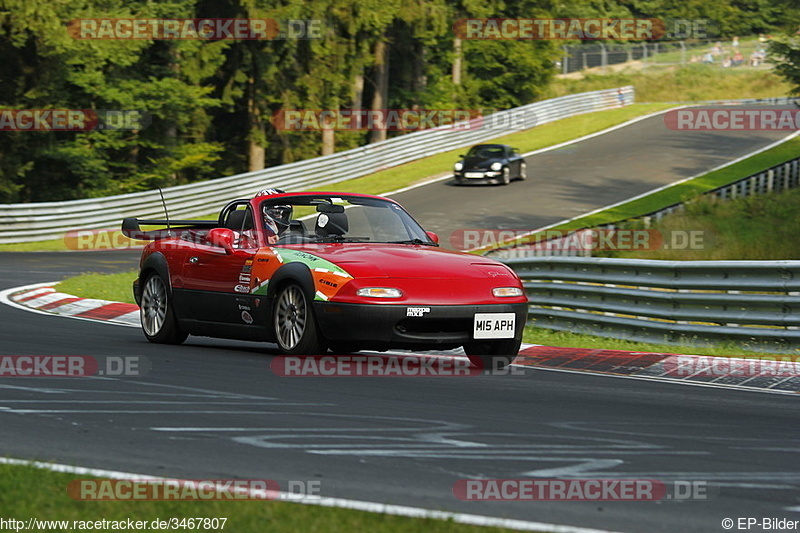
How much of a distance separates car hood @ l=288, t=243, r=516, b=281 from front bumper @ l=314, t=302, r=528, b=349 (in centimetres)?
33

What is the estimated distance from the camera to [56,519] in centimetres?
506

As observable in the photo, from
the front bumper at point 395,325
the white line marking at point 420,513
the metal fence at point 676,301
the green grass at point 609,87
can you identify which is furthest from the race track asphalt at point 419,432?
the green grass at point 609,87

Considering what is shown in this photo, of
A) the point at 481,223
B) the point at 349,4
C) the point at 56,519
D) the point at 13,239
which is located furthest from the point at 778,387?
the point at 349,4

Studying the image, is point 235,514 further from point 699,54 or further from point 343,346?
point 699,54

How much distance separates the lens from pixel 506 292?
10586 millimetres

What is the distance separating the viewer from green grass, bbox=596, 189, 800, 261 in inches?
792

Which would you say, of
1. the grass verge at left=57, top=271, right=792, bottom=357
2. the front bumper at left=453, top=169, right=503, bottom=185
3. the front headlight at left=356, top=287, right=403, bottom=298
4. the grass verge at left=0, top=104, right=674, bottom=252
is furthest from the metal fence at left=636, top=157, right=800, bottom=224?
the front headlight at left=356, top=287, right=403, bottom=298

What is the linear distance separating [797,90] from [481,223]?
8.61 metres

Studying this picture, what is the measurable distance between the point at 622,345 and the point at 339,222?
11.6 ft

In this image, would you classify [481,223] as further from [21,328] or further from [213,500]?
[213,500]

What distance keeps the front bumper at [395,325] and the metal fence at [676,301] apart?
126 inches

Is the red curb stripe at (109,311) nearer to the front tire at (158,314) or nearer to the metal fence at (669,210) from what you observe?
the front tire at (158,314)

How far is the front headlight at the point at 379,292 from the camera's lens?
10.1 meters

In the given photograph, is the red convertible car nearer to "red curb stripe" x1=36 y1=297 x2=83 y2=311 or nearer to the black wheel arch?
the black wheel arch
